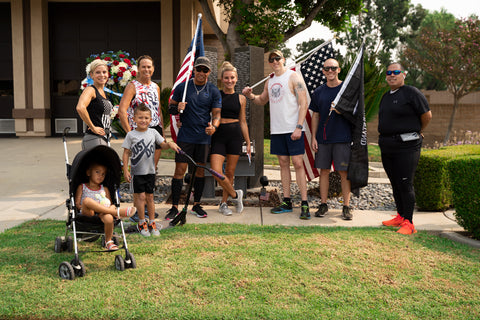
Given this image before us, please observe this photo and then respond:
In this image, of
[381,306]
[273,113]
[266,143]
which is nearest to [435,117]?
[266,143]

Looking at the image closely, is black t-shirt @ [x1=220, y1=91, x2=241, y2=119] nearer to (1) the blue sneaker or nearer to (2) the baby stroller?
(1) the blue sneaker

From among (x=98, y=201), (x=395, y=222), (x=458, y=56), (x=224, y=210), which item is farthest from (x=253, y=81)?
(x=458, y=56)

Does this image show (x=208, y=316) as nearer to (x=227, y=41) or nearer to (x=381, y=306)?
(x=381, y=306)

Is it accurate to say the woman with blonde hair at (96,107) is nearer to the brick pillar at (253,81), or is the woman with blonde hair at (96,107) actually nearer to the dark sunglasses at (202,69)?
the dark sunglasses at (202,69)

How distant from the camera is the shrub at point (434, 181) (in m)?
6.44

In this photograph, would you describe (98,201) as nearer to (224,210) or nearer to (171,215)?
(171,215)

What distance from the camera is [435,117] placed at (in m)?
27.0

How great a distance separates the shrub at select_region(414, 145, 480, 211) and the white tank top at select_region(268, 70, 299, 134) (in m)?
2.18

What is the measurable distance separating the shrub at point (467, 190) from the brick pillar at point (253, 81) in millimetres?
3269

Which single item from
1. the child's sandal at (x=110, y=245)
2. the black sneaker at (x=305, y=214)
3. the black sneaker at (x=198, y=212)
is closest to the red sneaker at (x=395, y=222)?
the black sneaker at (x=305, y=214)

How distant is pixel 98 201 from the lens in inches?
169

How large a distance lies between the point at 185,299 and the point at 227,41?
387 inches

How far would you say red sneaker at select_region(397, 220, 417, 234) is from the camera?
17.2ft

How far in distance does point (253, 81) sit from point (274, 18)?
4.97m
